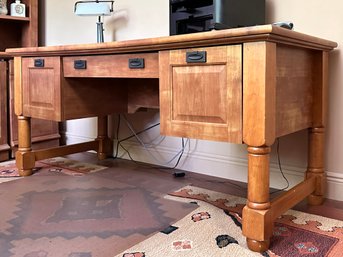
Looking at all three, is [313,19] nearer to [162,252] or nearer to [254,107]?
[254,107]

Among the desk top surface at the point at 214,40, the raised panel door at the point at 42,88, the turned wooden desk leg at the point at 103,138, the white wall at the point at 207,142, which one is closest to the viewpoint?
the desk top surface at the point at 214,40

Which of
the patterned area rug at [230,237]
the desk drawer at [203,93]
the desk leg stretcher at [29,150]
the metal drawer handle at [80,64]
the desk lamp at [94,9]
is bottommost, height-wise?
the patterned area rug at [230,237]

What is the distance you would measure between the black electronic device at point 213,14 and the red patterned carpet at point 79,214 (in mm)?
811

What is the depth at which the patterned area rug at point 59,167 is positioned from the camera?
2.29 meters

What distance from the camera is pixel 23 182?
209 cm

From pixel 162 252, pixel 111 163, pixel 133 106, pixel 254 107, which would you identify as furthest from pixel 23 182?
pixel 254 107

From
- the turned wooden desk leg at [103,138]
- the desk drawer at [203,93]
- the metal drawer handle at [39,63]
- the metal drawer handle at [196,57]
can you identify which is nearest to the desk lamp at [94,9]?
the metal drawer handle at [39,63]

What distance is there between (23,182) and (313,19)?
1.68m

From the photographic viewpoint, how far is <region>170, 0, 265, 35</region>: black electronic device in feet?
5.62

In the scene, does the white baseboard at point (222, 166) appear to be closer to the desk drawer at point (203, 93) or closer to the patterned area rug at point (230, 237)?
the patterned area rug at point (230, 237)

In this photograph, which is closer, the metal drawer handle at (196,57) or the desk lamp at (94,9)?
the metal drawer handle at (196,57)

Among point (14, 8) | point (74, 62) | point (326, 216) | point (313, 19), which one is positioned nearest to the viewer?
point (326, 216)

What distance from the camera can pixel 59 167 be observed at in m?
2.43

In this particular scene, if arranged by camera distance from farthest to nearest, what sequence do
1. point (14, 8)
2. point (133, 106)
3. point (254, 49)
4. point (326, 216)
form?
point (14, 8) → point (133, 106) → point (326, 216) → point (254, 49)
